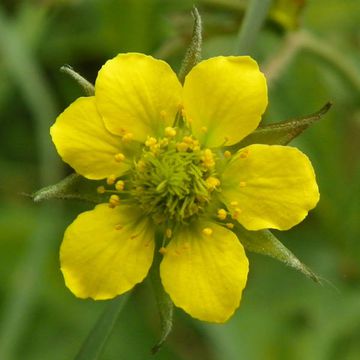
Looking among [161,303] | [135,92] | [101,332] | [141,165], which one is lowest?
[101,332]

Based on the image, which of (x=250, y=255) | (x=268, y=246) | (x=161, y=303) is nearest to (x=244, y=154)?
(x=268, y=246)

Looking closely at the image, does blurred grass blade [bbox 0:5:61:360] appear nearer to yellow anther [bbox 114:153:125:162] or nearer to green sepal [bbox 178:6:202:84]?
yellow anther [bbox 114:153:125:162]

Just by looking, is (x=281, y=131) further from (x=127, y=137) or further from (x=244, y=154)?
(x=127, y=137)

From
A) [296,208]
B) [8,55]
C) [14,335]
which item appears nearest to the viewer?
[296,208]

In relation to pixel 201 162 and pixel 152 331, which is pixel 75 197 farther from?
pixel 152 331

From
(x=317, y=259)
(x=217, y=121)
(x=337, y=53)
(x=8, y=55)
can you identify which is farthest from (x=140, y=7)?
(x=217, y=121)

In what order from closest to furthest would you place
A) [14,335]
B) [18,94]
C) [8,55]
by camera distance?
1. [14,335]
2. [8,55]
3. [18,94]

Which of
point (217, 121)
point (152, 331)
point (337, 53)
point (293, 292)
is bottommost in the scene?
point (152, 331)
